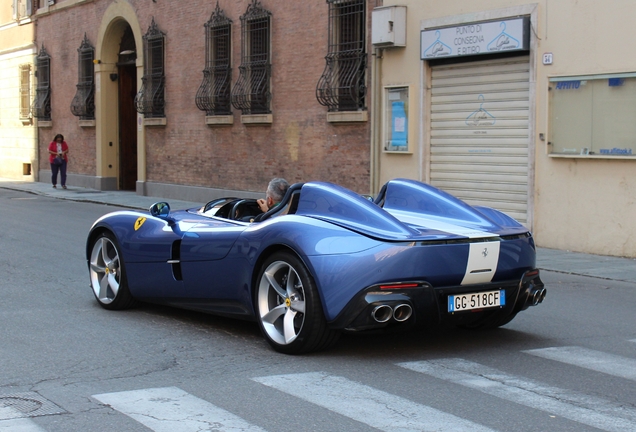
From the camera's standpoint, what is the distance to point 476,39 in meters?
15.5

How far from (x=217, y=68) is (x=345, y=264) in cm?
1761

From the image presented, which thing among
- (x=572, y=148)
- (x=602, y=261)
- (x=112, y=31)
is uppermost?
(x=112, y=31)

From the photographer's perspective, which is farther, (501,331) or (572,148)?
(572,148)

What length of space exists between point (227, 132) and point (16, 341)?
16298 millimetres

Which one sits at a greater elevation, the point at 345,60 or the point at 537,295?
the point at 345,60

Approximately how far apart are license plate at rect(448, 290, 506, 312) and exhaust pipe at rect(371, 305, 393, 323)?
0.44 metres

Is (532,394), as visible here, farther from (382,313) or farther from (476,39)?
(476,39)

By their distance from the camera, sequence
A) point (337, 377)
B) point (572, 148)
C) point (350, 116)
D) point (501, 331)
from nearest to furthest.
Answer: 1. point (337, 377)
2. point (501, 331)
3. point (572, 148)
4. point (350, 116)

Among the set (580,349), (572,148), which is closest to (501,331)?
(580,349)

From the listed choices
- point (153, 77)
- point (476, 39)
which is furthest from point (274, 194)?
point (153, 77)

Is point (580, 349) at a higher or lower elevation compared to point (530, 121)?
lower

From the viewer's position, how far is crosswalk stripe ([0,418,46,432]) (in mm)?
4770

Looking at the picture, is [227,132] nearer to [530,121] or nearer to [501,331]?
[530,121]

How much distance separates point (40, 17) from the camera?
3359 centimetres
